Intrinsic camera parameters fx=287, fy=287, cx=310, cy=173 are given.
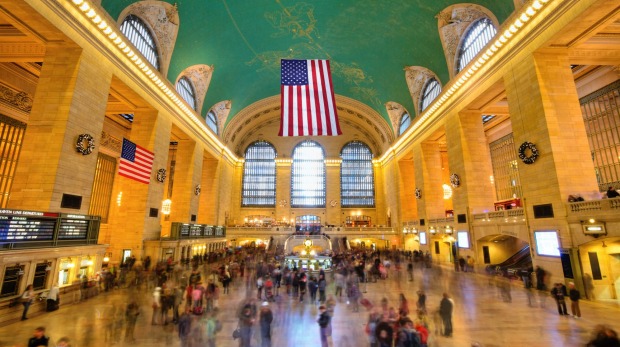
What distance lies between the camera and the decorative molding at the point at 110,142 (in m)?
22.3

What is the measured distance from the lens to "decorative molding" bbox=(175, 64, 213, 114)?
2133 centimetres

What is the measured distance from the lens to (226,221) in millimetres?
33844

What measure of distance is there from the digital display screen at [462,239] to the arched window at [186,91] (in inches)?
837

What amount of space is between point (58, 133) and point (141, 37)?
8139 millimetres

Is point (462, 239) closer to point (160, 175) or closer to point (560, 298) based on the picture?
point (560, 298)

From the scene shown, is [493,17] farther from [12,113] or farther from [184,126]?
[12,113]

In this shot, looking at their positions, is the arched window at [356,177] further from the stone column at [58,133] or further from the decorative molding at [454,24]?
the stone column at [58,133]

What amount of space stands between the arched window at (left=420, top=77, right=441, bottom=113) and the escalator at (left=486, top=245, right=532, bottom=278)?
12.1 metres

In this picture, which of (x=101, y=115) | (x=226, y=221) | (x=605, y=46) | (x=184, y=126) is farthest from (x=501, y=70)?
(x=226, y=221)

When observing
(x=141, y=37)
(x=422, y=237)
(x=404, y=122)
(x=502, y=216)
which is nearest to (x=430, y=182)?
(x=422, y=237)

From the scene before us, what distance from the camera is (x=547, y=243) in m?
11.4

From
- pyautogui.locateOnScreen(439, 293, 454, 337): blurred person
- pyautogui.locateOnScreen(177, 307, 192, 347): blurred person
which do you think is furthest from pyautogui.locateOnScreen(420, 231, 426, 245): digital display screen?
pyautogui.locateOnScreen(177, 307, 192, 347): blurred person

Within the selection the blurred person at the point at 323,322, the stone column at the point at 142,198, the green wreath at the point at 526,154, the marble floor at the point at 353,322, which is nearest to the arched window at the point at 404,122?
the green wreath at the point at 526,154

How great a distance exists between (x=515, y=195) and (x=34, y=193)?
30654 mm
